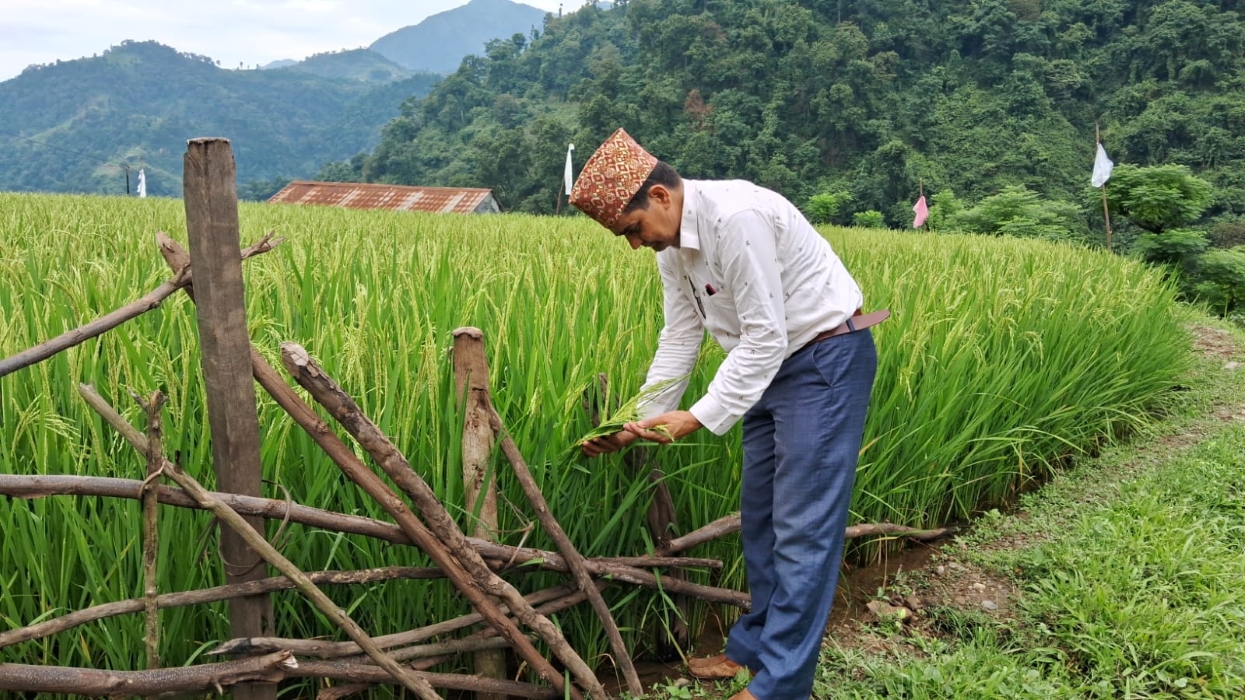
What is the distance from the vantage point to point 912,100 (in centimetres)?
3366

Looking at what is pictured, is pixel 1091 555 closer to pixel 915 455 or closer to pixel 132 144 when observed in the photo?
pixel 915 455

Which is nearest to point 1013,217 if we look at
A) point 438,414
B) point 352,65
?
point 438,414

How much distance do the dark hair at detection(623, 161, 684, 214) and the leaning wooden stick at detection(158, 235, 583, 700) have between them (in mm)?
707

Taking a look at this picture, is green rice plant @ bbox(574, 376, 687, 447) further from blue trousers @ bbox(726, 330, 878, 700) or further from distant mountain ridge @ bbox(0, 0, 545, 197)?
distant mountain ridge @ bbox(0, 0, 545, 197)

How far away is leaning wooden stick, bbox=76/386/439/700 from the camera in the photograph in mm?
1314

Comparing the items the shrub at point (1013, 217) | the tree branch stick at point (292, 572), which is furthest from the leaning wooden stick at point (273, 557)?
the shrub at point (1013, 217)

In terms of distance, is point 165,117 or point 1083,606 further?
point 165,117

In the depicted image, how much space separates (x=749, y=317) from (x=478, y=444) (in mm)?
614

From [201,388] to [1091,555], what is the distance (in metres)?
2.60

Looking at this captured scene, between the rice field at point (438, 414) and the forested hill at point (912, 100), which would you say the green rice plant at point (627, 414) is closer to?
the rice field at point (438, 414)

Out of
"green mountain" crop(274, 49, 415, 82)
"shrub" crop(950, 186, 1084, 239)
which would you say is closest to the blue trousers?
"shrub" crop(950, 186, 1084, 239)

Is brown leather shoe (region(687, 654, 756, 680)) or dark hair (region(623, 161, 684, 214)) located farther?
brown leather shoe (region(687, 654, 756, 680))

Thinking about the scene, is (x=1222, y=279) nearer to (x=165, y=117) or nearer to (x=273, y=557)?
(x=273, y=557)

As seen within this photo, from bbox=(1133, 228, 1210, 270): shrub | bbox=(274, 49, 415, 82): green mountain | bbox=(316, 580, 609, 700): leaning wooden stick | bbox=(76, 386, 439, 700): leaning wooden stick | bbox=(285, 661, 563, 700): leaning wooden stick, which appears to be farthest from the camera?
bbox=(274, 49, 415, 82): green mountain
